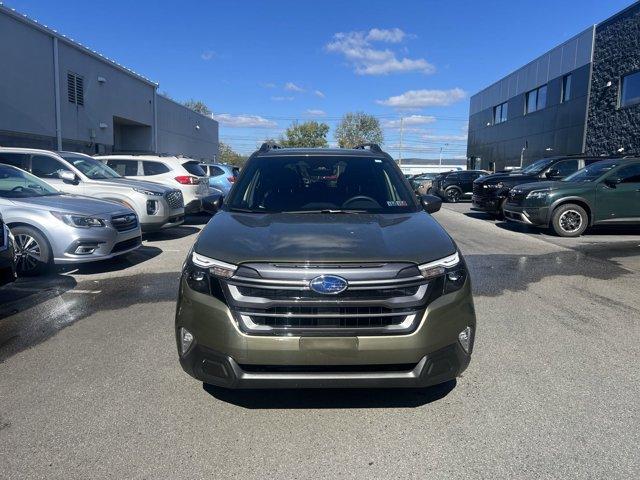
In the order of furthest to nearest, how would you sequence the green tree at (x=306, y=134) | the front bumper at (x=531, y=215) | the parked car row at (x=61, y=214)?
1. the green tree at (x=306, y=134)
2. the front bumper at (x=531, y=215)
3. the parked car row at (x=61, y=214)

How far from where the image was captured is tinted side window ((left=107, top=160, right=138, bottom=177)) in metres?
13.5

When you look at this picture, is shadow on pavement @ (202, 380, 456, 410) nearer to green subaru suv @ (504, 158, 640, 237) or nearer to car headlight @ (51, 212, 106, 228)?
car headlight @ (51, 212, 106, 228)

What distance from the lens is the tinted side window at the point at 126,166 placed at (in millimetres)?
13453

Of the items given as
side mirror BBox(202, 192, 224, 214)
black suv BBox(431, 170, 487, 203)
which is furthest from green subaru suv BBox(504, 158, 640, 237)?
black suv BBox(431, 170, 487, 203)

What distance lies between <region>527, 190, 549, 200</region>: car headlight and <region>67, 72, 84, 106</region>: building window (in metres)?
19.6

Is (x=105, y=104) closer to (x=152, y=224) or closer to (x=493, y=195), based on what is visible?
(x=152, y=224)

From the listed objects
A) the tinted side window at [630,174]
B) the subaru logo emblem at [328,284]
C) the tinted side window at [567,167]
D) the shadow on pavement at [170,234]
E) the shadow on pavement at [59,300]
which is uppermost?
the tinted side window at [567,167]

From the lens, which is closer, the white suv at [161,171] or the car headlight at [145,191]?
the car headlight at [145,191]

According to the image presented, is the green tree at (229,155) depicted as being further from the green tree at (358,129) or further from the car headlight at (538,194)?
the car headlight at (538,194)

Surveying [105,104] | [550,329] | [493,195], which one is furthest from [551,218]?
[105,104]

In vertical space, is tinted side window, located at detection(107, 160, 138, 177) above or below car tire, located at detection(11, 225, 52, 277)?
above

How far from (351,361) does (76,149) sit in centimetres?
2384

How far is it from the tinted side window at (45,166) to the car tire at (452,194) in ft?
58.1

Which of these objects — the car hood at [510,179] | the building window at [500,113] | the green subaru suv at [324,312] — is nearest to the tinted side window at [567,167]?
the car hood at [510,179]
